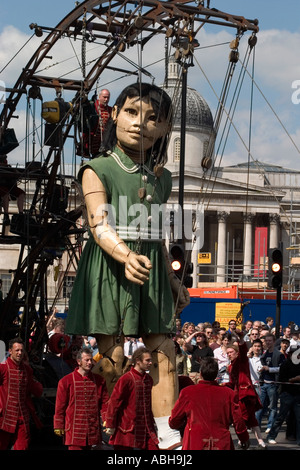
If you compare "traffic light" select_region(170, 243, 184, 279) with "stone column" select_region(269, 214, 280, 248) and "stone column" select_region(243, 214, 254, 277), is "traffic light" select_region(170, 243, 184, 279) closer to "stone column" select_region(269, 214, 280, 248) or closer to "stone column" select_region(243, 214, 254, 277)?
"stone column" select_region(243, 214, 254, 277)

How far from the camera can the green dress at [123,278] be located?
8.75 metres

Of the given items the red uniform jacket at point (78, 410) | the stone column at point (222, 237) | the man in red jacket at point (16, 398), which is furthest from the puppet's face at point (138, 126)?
the stone column at point (222, 237)

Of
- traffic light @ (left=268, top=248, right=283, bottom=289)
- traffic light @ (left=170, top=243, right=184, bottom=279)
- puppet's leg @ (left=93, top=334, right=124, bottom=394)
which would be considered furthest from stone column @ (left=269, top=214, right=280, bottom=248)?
puppet's leg @ (left=93, top=334, right=124, bottom=394)

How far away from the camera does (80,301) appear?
8859 mm

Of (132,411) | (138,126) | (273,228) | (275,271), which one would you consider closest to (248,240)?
(273,228)

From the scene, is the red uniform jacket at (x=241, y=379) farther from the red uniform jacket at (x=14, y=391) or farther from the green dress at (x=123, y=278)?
the green dress at (x=123, y=278)

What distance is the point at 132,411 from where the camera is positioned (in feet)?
30.1

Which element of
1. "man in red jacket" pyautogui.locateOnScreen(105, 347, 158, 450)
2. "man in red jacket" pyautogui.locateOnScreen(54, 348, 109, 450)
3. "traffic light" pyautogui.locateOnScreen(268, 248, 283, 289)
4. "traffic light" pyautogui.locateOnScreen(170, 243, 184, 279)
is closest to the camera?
"man in red jacket" pyautogui.locateOnScreen(105, 347, 158, 450)

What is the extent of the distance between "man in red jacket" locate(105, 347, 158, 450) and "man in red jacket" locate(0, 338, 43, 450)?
121cm

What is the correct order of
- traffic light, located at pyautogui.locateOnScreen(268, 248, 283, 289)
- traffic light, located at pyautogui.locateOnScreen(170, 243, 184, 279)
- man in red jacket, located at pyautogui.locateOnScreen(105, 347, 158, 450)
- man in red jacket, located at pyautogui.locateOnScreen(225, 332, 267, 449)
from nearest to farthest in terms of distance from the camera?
man in red jacket, located at pyautogui.locateOnScreen(105, 347, 158, 450) < man in red jacket, located at pyautogui.locateOnScreen(225, 332, 267, 449) < traffic light, located at pyautogui.locateOnScreen(170, 243, 184, 279) < traffic light, located at pyautogui.locateOnScreen(268, 248, 283, 289)

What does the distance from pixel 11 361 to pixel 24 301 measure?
141cm

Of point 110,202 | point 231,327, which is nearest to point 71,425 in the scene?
point 110,202

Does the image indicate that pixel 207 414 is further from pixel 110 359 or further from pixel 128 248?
pixel 128 248

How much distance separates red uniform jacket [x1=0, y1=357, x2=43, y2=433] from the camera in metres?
10.2
